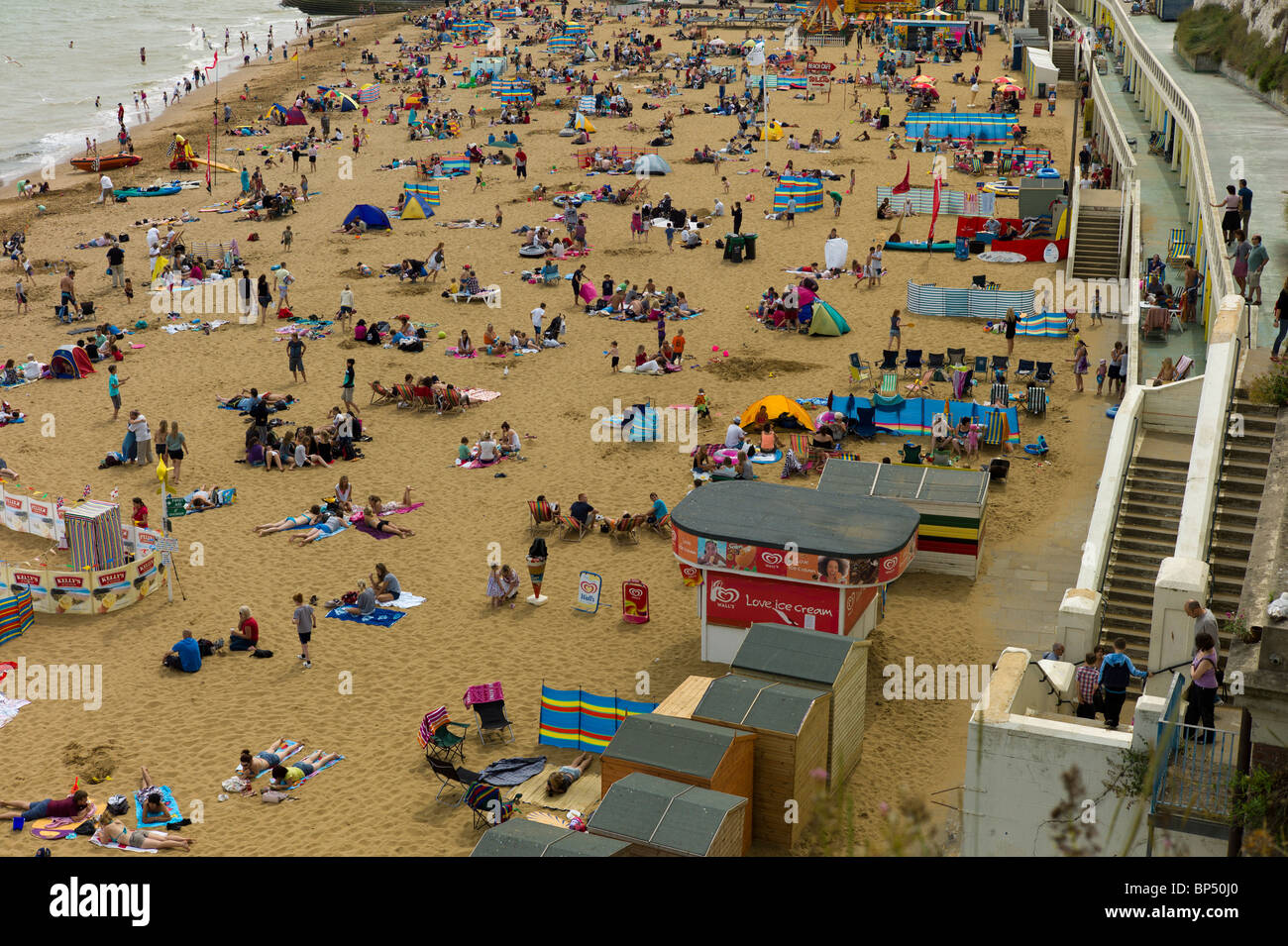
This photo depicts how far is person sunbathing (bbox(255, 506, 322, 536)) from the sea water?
32626mm

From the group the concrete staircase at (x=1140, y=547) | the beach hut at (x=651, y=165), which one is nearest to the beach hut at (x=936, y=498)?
the concrete staircase at (x=1140, y=547)

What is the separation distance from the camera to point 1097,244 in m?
30.1

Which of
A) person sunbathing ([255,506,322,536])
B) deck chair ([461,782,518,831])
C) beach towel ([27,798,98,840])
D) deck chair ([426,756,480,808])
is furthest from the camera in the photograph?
person sunbathing ([255,506,322,536])

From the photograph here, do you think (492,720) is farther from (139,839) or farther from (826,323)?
(826,323)

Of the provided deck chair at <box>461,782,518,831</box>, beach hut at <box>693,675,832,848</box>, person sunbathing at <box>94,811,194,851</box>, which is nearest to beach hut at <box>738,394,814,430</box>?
beach hut at <box>693,675,832,848</box>

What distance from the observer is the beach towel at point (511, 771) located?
12.9m

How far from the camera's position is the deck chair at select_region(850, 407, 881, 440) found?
21844 millimetres

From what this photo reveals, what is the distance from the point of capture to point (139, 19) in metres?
98.0

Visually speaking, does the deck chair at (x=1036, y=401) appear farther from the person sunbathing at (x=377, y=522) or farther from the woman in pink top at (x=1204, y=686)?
the woman in pink top at (x=1204, y=686)

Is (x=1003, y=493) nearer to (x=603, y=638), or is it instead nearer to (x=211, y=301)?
(x=603, y=638)

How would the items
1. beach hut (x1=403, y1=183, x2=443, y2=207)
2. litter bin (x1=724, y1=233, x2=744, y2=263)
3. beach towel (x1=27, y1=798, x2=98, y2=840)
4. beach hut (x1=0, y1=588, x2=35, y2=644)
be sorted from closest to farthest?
beach towel (x1=27, y1=798, x2=98, y2=840)
beach hut (x1=0, y1=588, x2=35, y2=644)
litter bin (x1=724, y1=233, x2=744, y2=263)
beach hut (x1=403, y1=183, x2=443, y2=207)

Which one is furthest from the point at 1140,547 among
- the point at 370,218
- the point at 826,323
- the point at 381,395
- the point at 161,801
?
the point at 370,218

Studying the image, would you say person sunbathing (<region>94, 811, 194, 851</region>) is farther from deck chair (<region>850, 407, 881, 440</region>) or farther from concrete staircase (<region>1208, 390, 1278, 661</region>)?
deck chair (<region>850, 407, 881, 440</region>)
